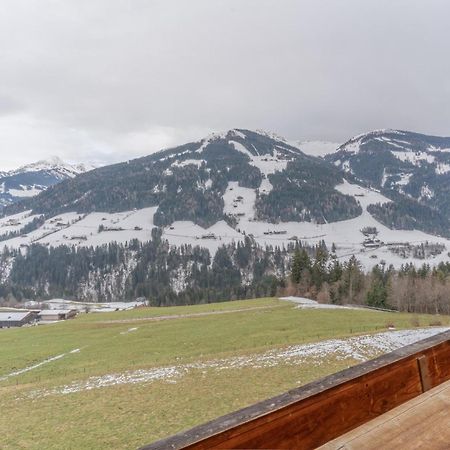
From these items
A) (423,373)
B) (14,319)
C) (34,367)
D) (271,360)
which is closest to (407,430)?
(423,373)

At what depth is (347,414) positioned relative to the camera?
262cm

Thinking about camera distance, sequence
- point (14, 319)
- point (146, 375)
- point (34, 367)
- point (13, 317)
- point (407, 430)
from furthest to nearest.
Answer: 1. point (13, 317)
2. point (14, 319)
3. point (34, 367)
4. point (146, 375)
5. point (407, 430)

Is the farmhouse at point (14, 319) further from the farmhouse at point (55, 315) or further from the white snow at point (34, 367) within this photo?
the white snow at point (34, 367)

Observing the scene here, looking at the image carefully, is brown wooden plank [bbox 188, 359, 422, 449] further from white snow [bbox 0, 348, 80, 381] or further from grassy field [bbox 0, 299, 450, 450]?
white snow [bbox 0, 348, 80, 381]

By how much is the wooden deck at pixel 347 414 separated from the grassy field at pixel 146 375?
47.7 ft

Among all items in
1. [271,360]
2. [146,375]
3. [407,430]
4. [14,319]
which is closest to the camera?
[407,430]

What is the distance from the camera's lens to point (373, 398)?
2.79m

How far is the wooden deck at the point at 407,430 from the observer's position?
2.27 m

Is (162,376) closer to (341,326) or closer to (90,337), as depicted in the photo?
(341,326)

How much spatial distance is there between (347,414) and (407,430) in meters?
0.36

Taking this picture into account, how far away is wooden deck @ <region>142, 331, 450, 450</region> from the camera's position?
210cm

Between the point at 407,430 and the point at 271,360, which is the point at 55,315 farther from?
the point at 407,430

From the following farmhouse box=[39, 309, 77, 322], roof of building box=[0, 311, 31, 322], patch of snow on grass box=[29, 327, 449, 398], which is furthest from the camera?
farmhouse box=[39, 309, 77, 322]

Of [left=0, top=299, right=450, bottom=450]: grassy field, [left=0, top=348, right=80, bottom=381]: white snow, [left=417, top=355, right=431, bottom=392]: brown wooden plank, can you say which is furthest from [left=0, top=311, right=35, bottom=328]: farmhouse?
[left=417, top=355, right=431, bottom=392]: brown wooden plank
